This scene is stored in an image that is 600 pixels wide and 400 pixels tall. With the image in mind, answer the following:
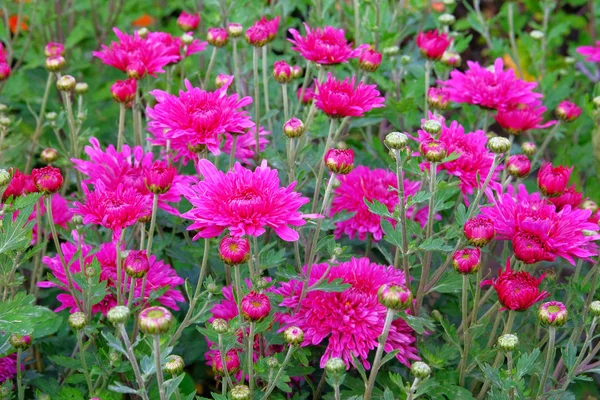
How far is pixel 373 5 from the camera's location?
9.12ft

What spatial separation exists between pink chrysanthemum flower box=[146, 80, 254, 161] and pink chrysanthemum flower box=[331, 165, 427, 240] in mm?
439

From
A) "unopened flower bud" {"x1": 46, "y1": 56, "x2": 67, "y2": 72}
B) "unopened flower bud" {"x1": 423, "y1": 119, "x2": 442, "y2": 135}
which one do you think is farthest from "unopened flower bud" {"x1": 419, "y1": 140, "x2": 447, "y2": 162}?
"unopened flower bud" {"x1": 46, "y1": 56, "x2": 67, "y2": 72}

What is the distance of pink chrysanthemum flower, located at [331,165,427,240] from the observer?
214cm

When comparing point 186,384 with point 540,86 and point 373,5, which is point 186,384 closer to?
point 373,5

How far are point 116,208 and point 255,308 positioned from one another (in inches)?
15.6

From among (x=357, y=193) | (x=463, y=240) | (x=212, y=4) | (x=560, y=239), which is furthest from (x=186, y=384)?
(x=212, y=4)

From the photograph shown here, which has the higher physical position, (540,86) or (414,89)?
(414,89)

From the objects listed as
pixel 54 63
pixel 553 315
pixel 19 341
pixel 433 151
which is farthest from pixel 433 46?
pixel 19 341

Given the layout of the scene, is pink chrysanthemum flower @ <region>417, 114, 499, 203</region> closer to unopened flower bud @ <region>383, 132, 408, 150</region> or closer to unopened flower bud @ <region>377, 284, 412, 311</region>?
unopened flower bud @ <region>383, 132, 408, 150</region>

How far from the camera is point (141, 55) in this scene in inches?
86.0

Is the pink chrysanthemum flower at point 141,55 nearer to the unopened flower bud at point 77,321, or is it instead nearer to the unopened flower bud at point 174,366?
the unopened flower bud at point 77,321

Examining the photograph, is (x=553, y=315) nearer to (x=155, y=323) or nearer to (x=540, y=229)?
(x=540, y=229)

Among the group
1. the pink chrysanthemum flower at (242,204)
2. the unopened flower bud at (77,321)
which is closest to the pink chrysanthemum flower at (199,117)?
the pink chrysanthemum flower at (242,204)

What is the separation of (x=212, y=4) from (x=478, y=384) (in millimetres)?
1660
